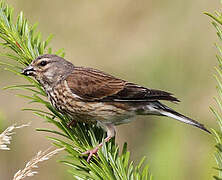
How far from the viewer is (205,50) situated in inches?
231

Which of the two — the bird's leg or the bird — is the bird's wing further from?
the bird's leg

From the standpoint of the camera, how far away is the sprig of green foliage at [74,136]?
2.08m

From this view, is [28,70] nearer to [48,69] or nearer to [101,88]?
[48,69]

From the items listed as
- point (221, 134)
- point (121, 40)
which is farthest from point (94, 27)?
point (221, 134)

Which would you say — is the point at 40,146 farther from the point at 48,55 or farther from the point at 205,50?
the point at 48,55

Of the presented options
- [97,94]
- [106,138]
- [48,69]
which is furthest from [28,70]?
[106,138]

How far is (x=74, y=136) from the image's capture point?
8.22 ft

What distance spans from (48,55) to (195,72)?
258 centimetres

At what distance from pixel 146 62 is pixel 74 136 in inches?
146

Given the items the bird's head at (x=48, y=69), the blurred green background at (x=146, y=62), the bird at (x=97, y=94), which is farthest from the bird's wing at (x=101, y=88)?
the blurred green background at (x=146, y=62)

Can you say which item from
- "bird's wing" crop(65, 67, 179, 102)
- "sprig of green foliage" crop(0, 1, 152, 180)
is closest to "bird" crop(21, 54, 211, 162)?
"bird's wing" crop(65, 67, 179, 102)

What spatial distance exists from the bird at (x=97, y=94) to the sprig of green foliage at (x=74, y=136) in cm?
27

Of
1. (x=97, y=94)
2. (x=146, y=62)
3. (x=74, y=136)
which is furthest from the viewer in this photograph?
(x=146, y=62)

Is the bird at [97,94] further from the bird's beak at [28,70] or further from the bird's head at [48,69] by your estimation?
the bird's beak at [28,70]
